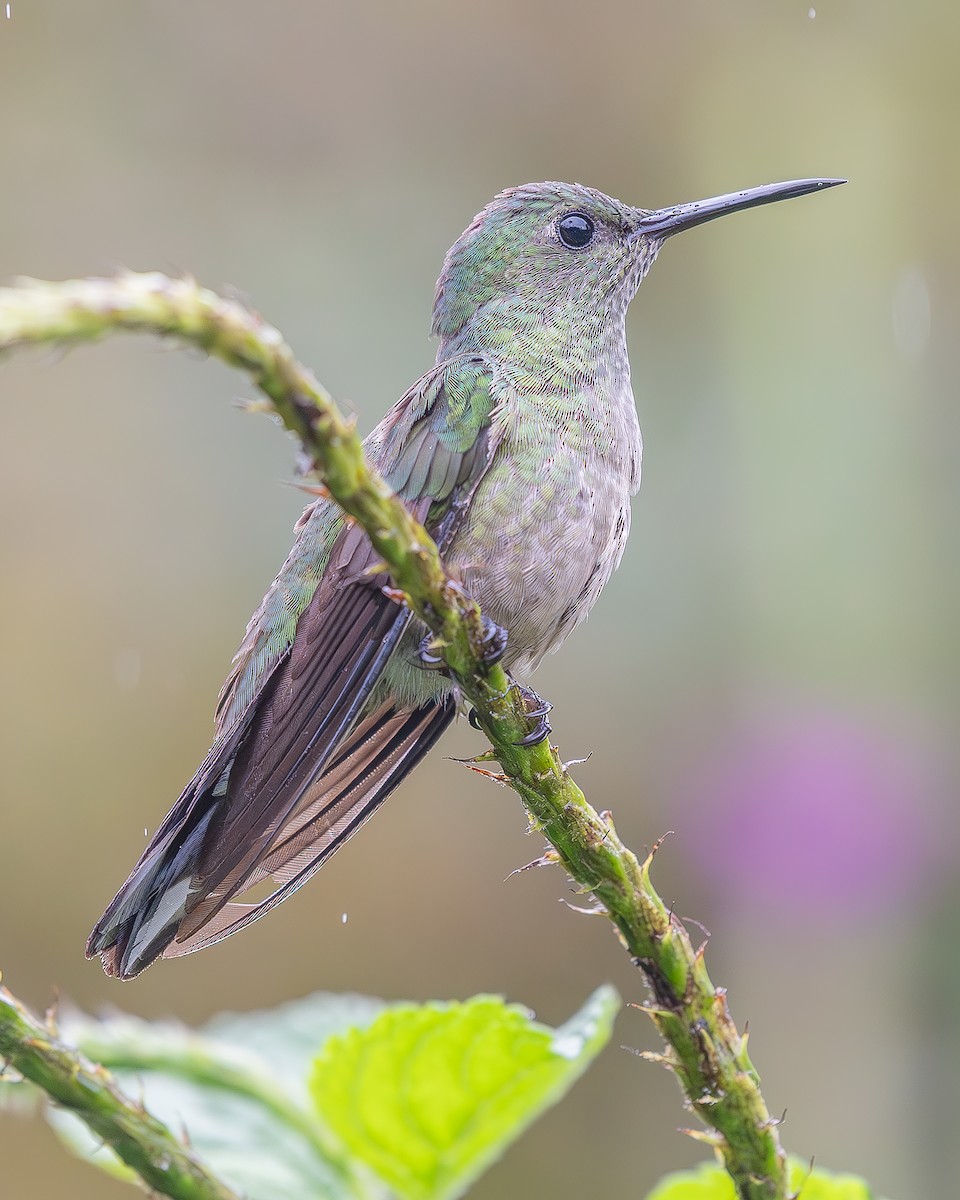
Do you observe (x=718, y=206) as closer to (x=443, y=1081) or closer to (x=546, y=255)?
(x=546, y=255)

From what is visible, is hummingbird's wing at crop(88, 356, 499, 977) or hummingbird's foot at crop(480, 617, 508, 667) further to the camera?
hummingbird's wing at crop(88, 356, 499, 977)

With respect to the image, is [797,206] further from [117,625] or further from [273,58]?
[117,625]

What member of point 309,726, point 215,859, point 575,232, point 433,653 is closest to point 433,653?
point 433,653

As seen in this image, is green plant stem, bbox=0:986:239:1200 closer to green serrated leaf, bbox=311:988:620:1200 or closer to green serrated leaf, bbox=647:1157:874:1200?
green serrated leaf, bbox=311:988:620:1200

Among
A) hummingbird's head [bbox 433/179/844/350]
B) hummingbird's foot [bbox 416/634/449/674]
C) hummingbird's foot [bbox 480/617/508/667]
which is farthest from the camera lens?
hummingbird's head [bbox 433/179/844/350]

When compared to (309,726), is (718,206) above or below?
above

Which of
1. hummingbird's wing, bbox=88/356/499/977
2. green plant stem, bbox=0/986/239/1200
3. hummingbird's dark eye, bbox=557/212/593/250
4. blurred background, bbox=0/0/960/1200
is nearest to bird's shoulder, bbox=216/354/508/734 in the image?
hummingbird's wing, bbox=88/356/499/977

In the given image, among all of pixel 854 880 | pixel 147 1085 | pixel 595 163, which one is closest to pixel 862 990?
pixel 854 880
